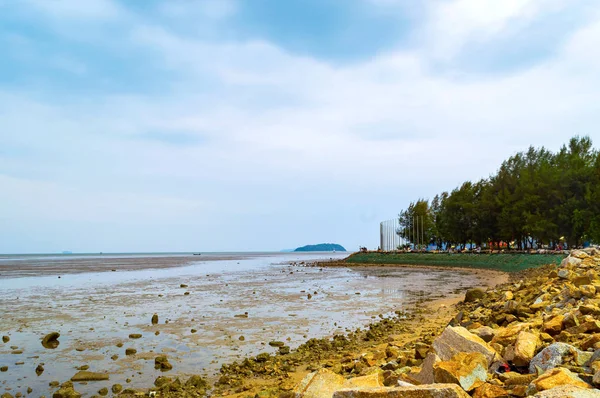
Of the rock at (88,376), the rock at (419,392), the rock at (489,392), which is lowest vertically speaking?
the rock at (88,376)

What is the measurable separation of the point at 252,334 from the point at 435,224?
291 feet

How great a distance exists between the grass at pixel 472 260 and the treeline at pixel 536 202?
5.88 meters

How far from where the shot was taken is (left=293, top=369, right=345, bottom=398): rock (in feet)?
17.6

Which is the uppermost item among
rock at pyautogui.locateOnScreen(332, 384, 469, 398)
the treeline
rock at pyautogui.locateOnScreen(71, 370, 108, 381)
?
the treeline

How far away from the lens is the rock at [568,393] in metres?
4.01

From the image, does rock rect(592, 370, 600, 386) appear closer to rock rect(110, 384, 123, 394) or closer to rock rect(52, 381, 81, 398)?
rock rect(110, 384, 123, 394)

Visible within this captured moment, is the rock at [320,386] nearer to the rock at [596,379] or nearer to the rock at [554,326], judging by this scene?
the rock at [596,379]

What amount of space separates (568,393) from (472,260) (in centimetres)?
6389

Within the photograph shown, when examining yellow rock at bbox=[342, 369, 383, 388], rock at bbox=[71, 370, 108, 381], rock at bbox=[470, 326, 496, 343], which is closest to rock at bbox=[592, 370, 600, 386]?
yellow rock at bbox=[342, 369, 383, 388]

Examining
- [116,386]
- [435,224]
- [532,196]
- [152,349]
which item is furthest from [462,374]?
[435,224]

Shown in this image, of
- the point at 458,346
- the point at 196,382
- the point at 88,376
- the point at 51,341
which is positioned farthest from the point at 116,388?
the point at 458,346

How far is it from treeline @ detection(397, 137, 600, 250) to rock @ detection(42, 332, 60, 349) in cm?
5055

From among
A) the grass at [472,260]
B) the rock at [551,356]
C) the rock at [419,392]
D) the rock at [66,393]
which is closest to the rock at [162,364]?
the rock at [66,393]

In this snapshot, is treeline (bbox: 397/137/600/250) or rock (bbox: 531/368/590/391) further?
treeline (bbox: 397/137/600/250)
